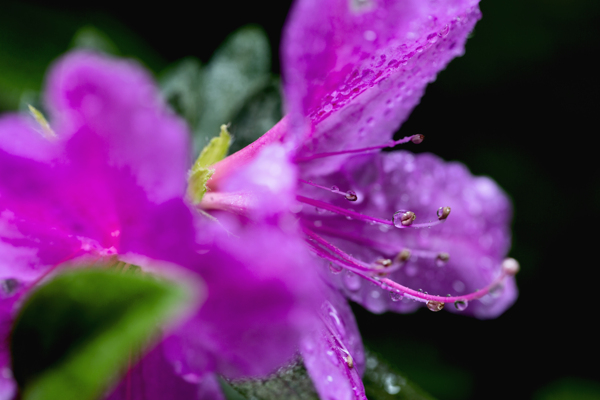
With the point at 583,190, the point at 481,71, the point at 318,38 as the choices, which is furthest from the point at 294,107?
the point at 583,190

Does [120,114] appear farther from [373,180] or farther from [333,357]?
[373,180]

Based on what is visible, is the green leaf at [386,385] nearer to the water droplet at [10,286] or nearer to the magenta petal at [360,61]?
the magenta petal at [360,61]

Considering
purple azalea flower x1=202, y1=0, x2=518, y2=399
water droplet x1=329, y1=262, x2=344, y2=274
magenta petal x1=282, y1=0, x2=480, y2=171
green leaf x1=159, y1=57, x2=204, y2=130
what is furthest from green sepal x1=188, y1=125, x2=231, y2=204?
green leaf x1=159, y1=57, x2=204, y2=130

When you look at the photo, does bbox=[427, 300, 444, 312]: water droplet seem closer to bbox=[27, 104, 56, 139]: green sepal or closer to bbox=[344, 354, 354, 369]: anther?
bbox=[344, 354, 354, 369]: anther

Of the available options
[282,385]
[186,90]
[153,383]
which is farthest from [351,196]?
[186,90]

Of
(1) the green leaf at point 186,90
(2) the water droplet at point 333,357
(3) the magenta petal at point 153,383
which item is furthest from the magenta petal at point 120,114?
(1) the green leaf at point 186,90

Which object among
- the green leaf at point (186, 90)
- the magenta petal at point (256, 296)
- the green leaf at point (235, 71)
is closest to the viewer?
the magenta petal at point (256, 296)
